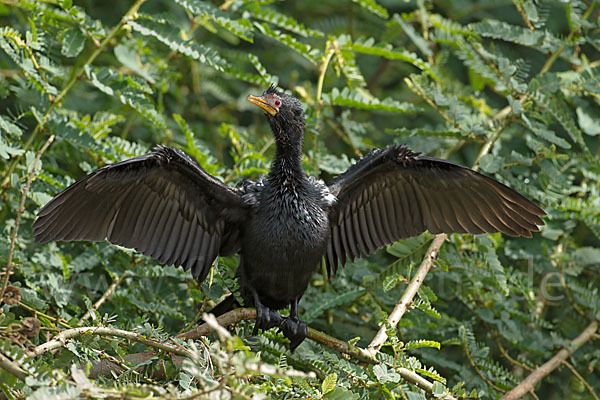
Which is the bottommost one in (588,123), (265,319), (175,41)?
(265,319)

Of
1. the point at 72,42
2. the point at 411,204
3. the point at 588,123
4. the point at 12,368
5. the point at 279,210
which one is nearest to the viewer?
the point at 12,368

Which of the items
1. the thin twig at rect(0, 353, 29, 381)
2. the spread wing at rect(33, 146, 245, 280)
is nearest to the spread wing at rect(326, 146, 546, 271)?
the spread wing at rect(33, 146, 245, 280)

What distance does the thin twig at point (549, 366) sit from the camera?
4344 mm

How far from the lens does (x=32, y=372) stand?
8.73 ft

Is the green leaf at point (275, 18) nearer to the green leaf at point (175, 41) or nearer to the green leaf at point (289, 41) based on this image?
the green leaf at point (289, 41)

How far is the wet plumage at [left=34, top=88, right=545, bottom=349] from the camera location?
3.98m

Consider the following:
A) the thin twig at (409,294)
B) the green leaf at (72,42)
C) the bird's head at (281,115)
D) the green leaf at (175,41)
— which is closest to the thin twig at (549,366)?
the thin twig at (409,294)

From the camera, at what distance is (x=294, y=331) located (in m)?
4.04

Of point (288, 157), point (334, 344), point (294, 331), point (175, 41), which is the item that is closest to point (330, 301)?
point (294, 331)

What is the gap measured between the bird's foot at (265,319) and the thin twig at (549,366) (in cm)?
139

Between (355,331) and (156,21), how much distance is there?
7.78 ft

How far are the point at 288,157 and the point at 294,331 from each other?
99 cm

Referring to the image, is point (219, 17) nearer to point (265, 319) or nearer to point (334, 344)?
point (265, 319)

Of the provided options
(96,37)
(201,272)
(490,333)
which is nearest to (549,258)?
(490,333)
